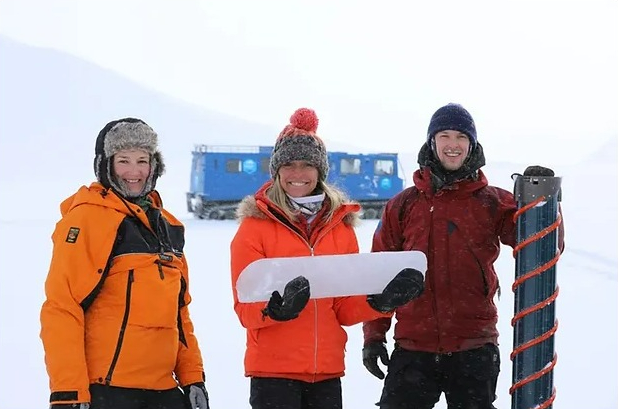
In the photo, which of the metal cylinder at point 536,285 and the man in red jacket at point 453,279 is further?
the man in red jacket at point 453,279

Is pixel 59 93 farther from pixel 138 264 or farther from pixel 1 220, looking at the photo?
pixel 138 264

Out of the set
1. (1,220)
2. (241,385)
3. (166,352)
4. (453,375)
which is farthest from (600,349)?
(1,220)

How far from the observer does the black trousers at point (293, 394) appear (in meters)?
2.58

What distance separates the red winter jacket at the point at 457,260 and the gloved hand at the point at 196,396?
2.62 ft

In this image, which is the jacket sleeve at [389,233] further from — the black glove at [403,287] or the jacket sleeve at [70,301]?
the jacket sleeve at [70,301]

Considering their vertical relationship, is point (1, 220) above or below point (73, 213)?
below

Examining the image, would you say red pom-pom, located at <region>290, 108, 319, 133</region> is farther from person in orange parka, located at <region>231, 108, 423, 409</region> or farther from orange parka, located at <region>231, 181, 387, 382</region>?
orange parka, located at <region>231, 181, 387, 382</region>

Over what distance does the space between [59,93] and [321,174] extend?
7104 centimetres

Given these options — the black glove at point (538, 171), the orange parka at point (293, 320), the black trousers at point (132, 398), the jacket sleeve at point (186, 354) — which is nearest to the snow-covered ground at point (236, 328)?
the orange parka at point (293, 320)

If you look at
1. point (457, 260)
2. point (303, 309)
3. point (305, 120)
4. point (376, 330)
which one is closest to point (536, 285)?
point (457, 260)

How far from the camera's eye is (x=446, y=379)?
9.17 feet

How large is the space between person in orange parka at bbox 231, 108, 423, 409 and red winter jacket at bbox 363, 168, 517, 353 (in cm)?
26

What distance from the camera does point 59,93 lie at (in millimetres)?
68875

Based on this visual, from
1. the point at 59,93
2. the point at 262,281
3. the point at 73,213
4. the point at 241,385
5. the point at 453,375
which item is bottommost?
the point at 241,385
